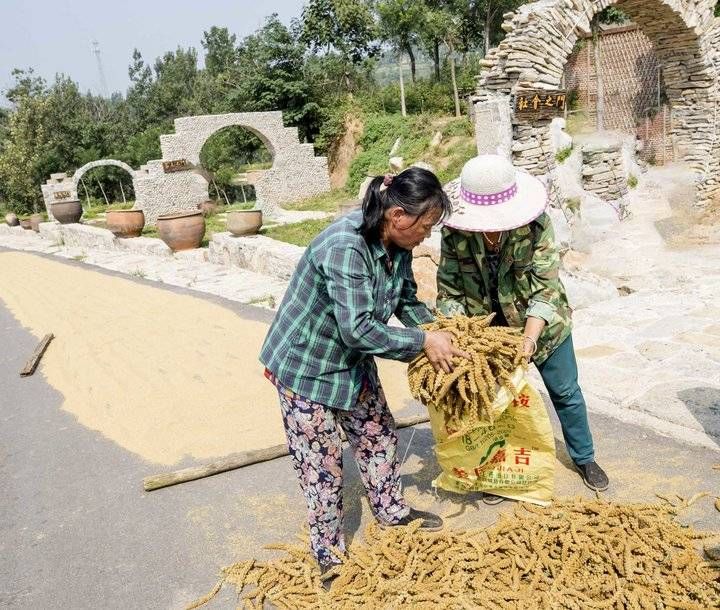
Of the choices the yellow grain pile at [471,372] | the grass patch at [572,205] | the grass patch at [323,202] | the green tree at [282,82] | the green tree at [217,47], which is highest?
the green tree at [217,47]

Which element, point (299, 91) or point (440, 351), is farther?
point (299, 91)

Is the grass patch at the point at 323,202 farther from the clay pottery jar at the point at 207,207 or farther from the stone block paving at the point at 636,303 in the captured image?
the stone block paving at the point at 636,303

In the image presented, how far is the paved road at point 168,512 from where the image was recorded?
2707 mm

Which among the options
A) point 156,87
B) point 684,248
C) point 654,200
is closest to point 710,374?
point 684,248

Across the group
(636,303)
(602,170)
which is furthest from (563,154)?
(636,303)

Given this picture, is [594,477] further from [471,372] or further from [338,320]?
[338,320]

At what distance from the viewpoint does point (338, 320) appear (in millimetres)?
2078

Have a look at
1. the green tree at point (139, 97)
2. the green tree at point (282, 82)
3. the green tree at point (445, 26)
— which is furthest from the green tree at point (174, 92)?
the green tree at point (445, 26)

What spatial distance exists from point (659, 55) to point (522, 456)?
12335 millimetres

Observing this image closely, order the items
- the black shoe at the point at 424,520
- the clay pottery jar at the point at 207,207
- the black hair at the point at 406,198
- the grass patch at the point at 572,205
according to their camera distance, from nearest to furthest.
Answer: the black hair at the point at 406,198, the black shoe at the point at 424,520, the grass patch at the point at 572,205, the clay pottery jar at the point at 207,207

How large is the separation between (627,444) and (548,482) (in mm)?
817

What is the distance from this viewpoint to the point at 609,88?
17047 mm

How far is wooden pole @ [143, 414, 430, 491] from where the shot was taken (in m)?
3.49

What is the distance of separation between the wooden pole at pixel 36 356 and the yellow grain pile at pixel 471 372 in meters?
5.09
